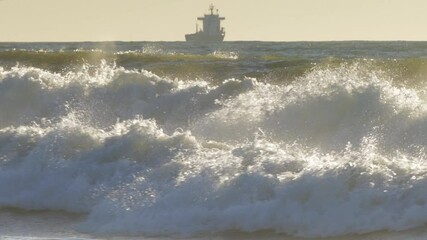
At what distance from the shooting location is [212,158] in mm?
15891

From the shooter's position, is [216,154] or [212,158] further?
[216,154]

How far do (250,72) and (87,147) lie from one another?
348 inches

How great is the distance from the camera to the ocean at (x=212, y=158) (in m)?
14.1

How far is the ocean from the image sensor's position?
555 inches

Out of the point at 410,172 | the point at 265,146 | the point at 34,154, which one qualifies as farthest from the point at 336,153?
the point at 34,154

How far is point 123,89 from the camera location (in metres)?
21.5
